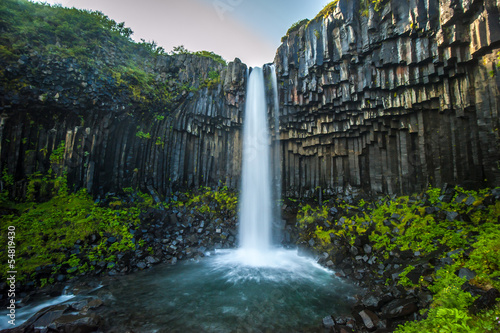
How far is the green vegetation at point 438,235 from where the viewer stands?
4.56m

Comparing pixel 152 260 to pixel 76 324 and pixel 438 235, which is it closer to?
pixel 76 324

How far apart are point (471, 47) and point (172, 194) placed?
17243 mm

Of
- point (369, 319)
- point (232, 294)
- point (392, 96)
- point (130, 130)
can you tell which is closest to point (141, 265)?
point (232, 294)

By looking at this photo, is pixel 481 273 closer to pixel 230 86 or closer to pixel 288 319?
pixel 288 319

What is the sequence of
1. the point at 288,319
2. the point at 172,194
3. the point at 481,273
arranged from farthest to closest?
1. the point at 172,194
2. the point at 288,319
3. the point at 481,273

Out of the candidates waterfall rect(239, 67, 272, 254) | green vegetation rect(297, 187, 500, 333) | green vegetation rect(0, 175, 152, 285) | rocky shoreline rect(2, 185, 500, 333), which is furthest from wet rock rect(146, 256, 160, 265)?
green vegetation rect(297, 187, 500, 333)

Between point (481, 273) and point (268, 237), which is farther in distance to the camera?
point (268, 237)

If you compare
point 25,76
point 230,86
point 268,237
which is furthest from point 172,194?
point 25,76

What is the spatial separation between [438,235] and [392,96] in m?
7.00

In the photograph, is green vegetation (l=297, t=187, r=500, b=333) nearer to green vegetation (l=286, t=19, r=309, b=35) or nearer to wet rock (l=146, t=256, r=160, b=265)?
wet rock (l=146, t=256, r=160, b=265)

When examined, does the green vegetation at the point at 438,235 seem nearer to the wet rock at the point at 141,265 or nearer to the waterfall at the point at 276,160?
the waterfall at the point at 276,160

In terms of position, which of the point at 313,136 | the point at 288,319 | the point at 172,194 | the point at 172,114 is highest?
the point at 172,114

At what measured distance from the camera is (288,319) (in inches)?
257

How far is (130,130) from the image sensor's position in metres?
15.1
